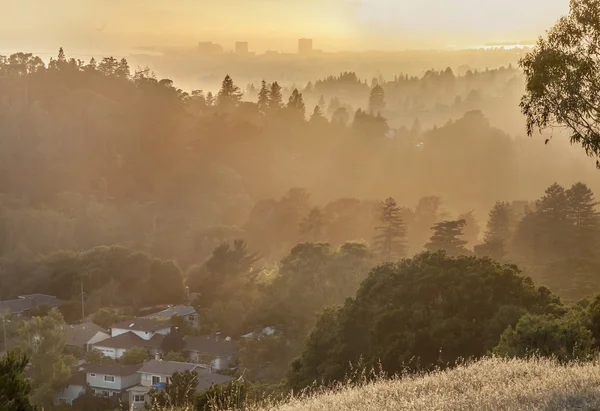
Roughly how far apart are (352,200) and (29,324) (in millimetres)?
35430

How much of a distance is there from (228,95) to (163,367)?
6512 centimetres

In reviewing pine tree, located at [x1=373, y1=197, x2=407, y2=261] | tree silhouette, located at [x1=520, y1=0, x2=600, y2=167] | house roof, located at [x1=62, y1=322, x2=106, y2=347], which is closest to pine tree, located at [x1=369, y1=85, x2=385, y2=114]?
pine tree, located at [x1=373, y1=197, x2=407, y2=261]

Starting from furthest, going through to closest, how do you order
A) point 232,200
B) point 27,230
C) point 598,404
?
point 232,200, point 27,230, point 598,404

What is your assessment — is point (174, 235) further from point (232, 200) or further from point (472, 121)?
point (472, 121)

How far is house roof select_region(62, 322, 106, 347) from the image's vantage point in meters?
39.1

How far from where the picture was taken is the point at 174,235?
2554 inches

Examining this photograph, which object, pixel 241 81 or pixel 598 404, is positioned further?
pixel 241 81

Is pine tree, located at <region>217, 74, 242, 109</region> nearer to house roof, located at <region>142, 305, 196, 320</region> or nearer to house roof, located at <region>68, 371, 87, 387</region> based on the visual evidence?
house roof, located at <region>142, 305, 196, 320</region>

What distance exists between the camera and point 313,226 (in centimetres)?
5900

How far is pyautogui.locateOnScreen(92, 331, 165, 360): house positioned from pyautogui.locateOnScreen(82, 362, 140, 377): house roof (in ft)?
12.7

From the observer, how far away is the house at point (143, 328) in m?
39.3

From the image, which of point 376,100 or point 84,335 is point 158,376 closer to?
point 84,335

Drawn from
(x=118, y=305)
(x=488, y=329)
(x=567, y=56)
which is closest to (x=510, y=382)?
(x=567, y=56)

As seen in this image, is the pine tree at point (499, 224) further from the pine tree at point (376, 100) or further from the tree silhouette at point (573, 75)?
the pine tree at point (376, 100)
